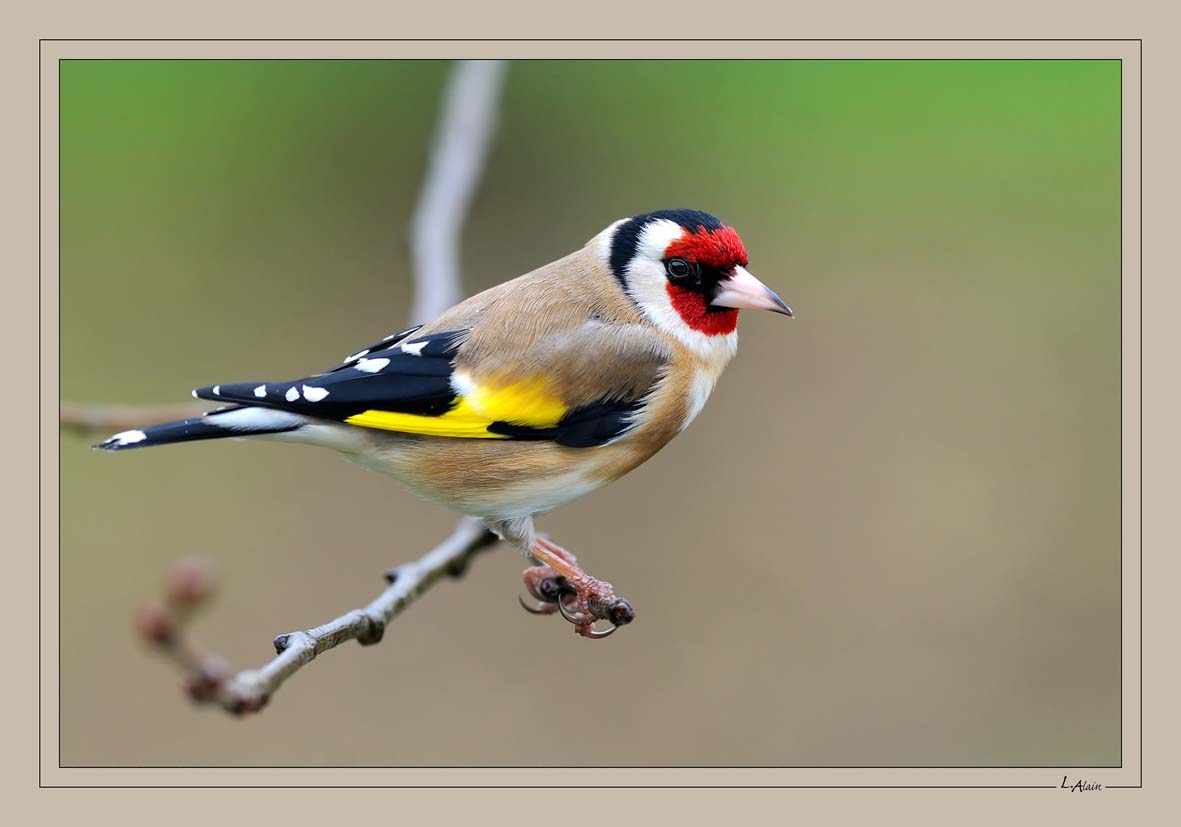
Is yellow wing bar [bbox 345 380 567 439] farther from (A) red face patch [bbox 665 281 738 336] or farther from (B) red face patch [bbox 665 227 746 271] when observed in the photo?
(B) red face patch [bbox 665 227 746 271]

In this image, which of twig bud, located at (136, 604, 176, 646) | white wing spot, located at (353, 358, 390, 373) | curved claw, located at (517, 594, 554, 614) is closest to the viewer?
twig bud, located at (136, 604, 176, 646)

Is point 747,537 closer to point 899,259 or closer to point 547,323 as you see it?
point 899,259

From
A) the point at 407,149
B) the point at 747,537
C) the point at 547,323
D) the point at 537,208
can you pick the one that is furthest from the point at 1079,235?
the point at 547,323

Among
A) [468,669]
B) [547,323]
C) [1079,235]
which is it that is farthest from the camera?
[1079,235]

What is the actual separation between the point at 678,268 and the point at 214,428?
1.87 metres

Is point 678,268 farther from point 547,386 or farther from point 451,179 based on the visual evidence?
point 451,179

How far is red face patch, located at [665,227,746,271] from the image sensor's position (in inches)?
163

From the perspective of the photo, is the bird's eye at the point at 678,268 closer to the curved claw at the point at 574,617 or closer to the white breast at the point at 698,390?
the white breast at the point at 698,390

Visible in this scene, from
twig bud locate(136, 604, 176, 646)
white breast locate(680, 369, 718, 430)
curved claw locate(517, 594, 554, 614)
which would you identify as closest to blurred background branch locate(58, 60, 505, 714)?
twig bud locate(136, 604, 176, 646)

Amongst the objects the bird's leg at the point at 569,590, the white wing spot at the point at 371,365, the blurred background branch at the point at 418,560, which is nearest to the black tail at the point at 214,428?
the white wing spot at the point at 371,365

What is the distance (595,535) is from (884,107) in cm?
396

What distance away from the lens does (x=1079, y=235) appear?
338 inches

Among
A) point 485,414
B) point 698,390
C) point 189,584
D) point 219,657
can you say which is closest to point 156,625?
point 189,584

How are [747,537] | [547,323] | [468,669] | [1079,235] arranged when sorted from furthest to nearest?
[1079,235] < [747,537] < [468,669] < [547,323]
